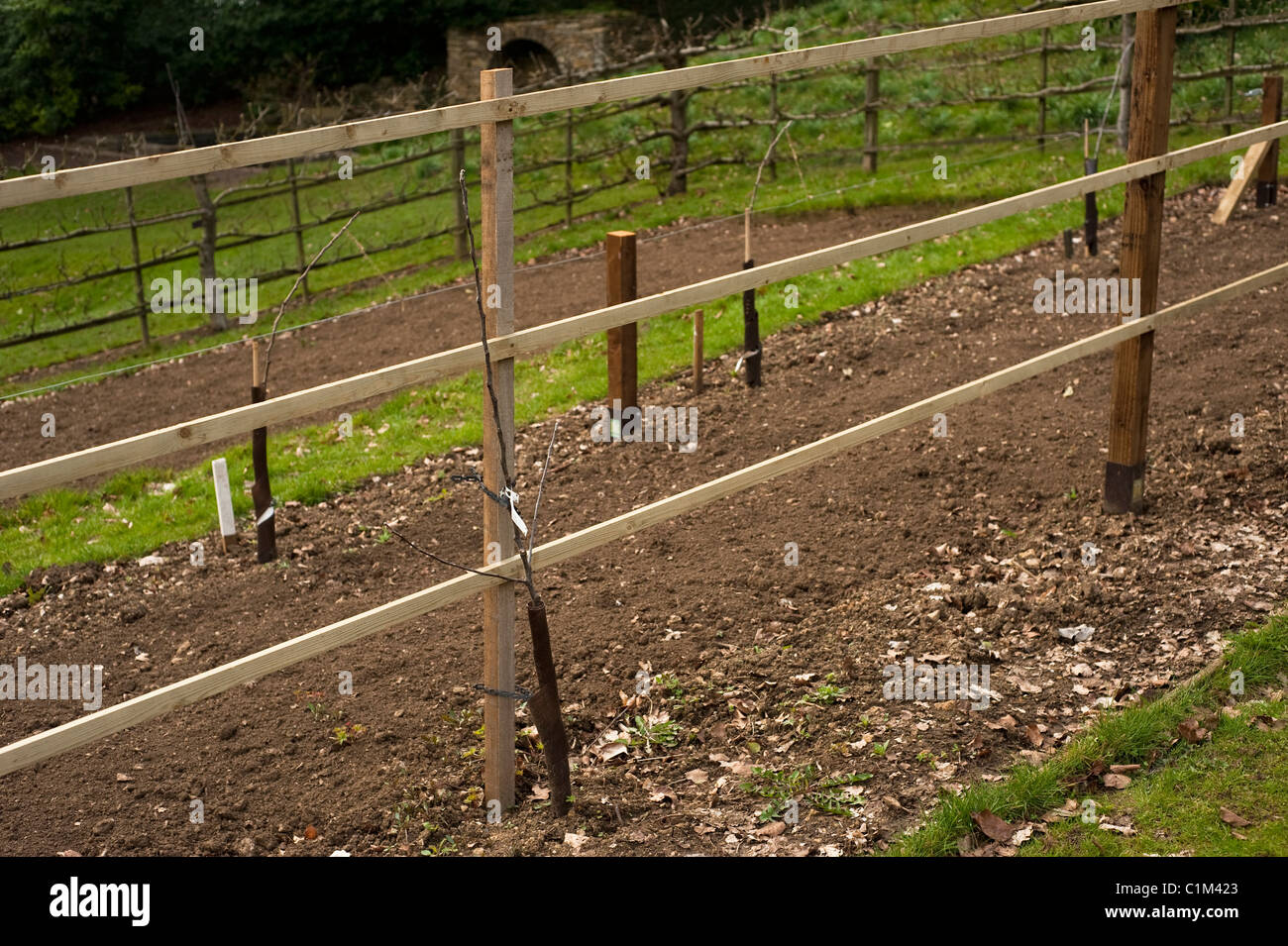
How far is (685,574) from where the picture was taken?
584 cm

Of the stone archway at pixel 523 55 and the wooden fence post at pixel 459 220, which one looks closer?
the wooden fence post at pixel 459 220

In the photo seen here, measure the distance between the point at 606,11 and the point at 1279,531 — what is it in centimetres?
2005

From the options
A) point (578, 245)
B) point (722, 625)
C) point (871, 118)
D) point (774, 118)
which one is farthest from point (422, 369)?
point (774, 118)

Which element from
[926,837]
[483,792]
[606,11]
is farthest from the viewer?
[606,11]

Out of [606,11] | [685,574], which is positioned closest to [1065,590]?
[685,574]

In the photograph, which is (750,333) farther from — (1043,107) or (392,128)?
(1043,107)

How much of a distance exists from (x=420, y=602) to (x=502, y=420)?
0.57 metres

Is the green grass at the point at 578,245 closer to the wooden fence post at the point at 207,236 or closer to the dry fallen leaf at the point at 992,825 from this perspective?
the wooden fence post at the point at 207,236

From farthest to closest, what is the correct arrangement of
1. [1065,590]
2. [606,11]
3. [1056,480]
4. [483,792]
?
[606,11], [1056,480], [1065,590], [483,792]

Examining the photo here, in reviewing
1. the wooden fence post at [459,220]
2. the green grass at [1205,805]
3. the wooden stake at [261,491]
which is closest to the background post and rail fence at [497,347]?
the green grass at [1205,805]

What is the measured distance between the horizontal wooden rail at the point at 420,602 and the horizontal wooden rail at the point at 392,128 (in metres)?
1.18

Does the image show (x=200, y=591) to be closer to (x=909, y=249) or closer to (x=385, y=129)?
(x=385, y=129)

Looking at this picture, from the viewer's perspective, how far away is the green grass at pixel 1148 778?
12.1 ft

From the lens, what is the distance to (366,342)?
1154cm
